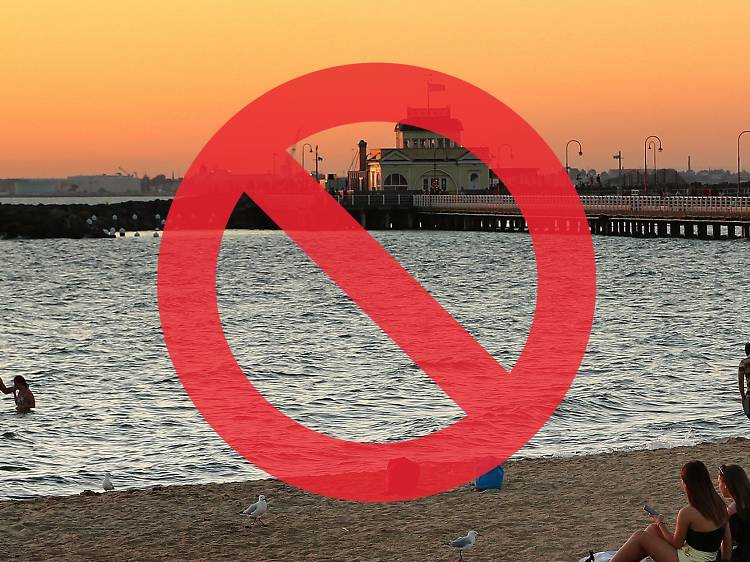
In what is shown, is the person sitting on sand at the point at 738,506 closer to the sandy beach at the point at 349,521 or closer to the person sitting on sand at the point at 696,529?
the person sitting on sand at the point at 696,529

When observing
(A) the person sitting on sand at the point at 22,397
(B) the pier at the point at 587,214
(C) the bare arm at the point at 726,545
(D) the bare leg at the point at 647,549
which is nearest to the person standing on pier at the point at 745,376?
(D) the bare leg at the point at 647,549

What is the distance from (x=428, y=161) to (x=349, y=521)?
120508 millimetres

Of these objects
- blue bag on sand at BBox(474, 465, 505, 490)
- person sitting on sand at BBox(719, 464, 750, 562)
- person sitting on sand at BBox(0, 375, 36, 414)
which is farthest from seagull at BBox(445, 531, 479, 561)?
person sitting on sand at BBox(0, 375, 36, 414)

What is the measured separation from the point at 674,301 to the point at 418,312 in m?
Result: 10.7

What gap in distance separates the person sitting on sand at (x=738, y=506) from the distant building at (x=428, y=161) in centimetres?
12067

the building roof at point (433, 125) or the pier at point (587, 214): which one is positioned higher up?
the building roof at point (433, 125)

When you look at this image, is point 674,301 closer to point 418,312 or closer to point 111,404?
point 418,312

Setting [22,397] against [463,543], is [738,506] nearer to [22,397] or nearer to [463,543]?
[463,543]

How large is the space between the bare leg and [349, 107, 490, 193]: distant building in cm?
12031

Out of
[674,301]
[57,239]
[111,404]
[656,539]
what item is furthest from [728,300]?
[57,239]

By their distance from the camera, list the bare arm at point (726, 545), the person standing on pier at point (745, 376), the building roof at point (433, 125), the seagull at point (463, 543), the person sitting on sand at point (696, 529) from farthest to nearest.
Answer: the building roof at point (433, 125) < the person standing on pier at point (745, 376) < the seagull at point (463, 543) < the bare arm at point (726, 545) < the person sitting on sand at point (696, 529)

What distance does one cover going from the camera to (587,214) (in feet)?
313

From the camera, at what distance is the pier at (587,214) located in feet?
263

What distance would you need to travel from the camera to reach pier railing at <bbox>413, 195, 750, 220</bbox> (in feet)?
253
